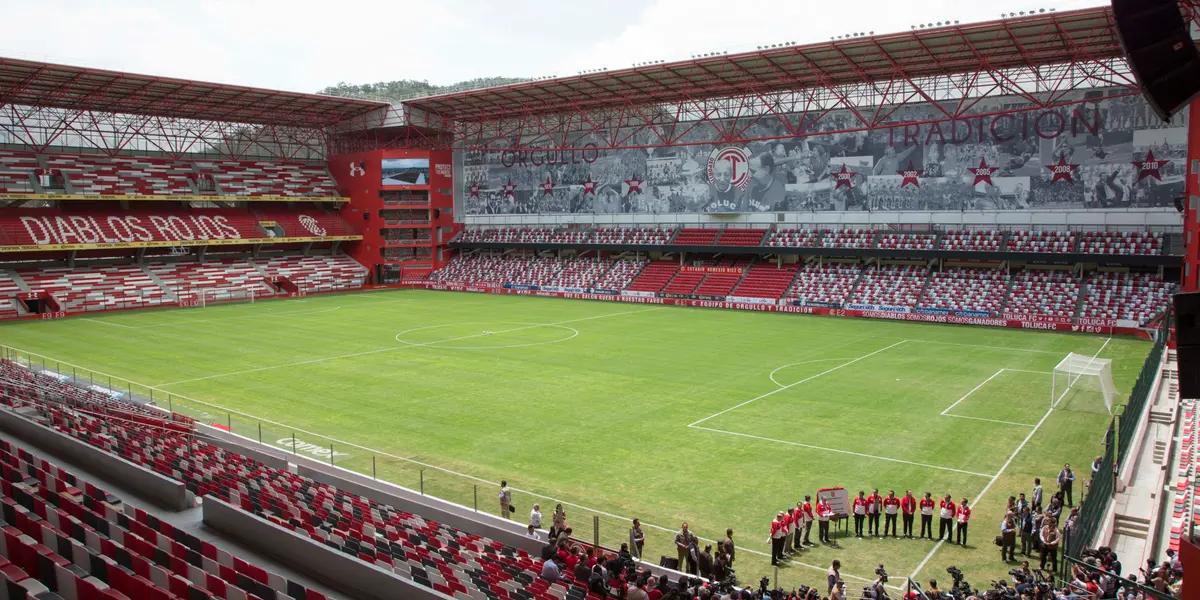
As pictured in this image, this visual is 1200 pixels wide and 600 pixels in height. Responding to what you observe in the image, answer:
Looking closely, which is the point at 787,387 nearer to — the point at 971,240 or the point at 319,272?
the point at 971,240

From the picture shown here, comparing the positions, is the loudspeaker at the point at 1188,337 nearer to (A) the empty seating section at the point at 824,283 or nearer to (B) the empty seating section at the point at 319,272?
(A) the empty seating section at the point at 824,283

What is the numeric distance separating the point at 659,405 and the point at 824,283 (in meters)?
31.2

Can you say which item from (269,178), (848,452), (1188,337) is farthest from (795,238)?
(1188,337)

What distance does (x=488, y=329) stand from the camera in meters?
46.8

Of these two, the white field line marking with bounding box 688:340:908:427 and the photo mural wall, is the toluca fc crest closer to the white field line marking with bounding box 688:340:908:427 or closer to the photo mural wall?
the photo mural wall

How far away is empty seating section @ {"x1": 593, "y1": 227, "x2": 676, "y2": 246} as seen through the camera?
218 ft

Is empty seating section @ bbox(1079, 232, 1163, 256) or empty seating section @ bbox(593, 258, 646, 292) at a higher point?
empty seating section @ bbox(1079, 232, 1163, 256)

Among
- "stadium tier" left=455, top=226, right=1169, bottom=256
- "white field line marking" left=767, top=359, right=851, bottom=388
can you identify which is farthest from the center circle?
"stadium tier" left=455, top=226, right=1169, bottom=256

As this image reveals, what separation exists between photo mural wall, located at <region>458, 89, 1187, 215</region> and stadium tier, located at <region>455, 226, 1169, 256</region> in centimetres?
183

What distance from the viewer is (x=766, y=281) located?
2328 inches

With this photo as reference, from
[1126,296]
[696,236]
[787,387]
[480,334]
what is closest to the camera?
[787,387]

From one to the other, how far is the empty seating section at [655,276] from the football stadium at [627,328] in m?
0.33

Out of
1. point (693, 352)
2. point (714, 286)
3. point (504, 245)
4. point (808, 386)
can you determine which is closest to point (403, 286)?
point (504, 245)

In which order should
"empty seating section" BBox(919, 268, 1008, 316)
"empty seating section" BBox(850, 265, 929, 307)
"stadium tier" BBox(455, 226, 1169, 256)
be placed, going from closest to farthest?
Result: 1. "stadium tier" BBox(455, 226, 1169, 256)
2. "empty seating section" BBox(919, 268, 1008, 316)
3. "empty seating section" BBox(850, 265, 929, 307)
